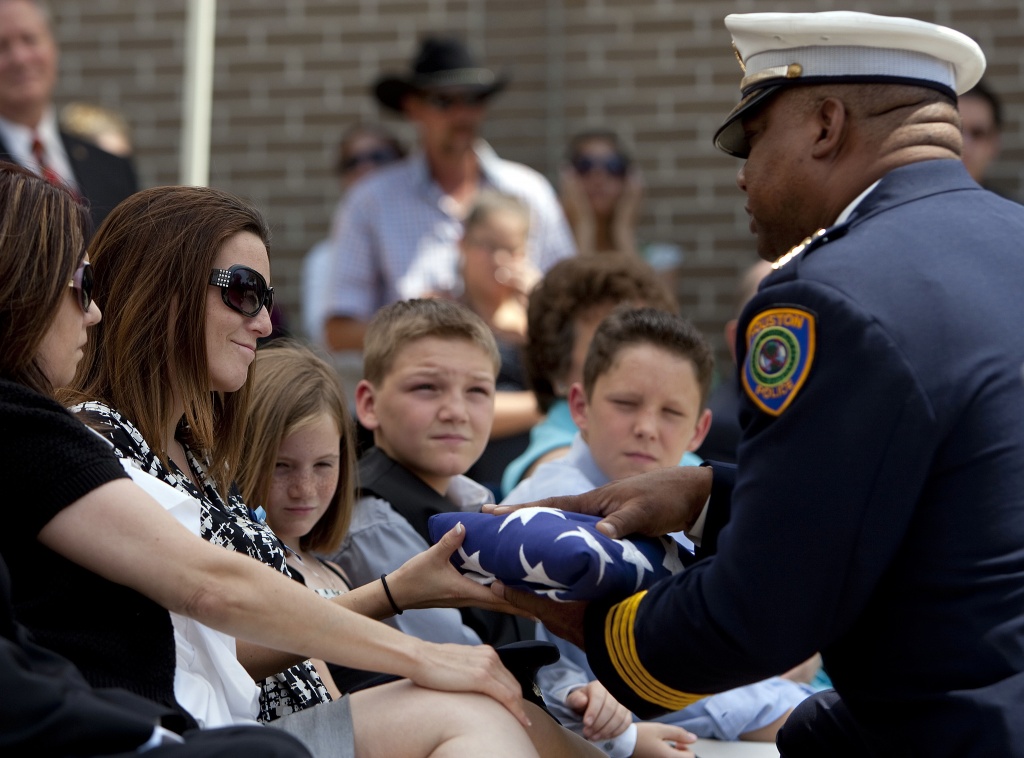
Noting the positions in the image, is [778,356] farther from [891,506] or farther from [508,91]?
[508,91]

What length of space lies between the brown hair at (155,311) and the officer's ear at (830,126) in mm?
1114

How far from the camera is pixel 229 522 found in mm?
2625

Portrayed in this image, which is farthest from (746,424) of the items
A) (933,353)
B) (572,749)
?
Answer: (572,749)

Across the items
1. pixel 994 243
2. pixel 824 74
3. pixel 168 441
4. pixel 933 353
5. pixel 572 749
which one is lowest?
pixel 572 749

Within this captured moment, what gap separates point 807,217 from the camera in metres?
2.46

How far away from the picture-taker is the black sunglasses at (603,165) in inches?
273

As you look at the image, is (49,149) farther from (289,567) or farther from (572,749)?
(572,749)

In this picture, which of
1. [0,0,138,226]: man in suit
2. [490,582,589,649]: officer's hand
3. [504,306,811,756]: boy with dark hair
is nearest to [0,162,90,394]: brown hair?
[490,582,589,649]: officer's hand

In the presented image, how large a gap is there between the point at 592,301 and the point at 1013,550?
2.43m

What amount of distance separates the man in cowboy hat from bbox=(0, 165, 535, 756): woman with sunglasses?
145 inches

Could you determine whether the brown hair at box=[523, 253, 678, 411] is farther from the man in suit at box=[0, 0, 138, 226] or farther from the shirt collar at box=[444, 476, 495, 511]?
the man in suit at box=[0, 0, 138, 226]

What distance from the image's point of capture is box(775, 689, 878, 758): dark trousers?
243cm

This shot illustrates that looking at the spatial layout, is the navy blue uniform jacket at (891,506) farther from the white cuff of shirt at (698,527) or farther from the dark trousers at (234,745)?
the dark trousers at (234,745)

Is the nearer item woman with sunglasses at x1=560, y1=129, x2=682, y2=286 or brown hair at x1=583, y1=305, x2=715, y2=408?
brown hair at x1=583, y1=305, x2=715, y2=408
